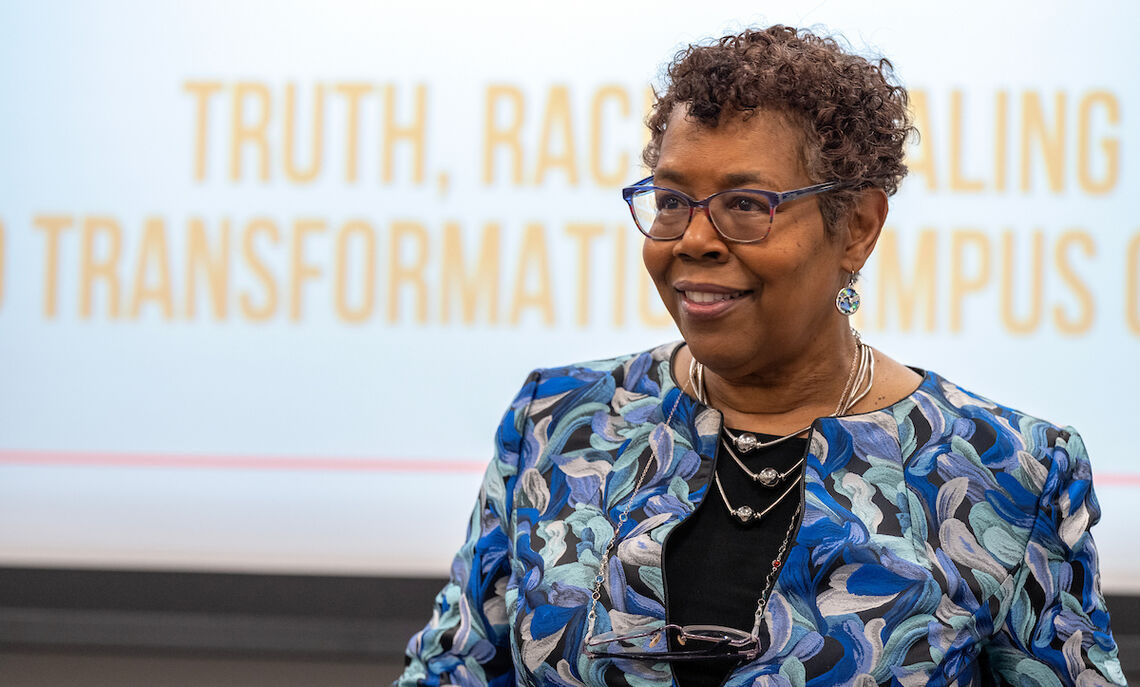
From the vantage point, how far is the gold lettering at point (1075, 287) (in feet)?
7.70

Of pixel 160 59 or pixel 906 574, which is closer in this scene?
pixel 906 574

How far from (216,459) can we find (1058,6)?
6.50 feet

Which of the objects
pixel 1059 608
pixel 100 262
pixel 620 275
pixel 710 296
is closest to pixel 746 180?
pixel 710 296

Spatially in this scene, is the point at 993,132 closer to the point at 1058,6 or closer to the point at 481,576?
the point at 1058,6

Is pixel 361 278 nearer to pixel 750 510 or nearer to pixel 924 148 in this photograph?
pixel 924 148

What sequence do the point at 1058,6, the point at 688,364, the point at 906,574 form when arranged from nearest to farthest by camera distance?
the point at 906,574, the point at 688,364, the point at 1058,6

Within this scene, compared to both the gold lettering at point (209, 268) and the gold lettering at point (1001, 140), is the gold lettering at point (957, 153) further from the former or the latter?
the gold lettering at point (209, 268)

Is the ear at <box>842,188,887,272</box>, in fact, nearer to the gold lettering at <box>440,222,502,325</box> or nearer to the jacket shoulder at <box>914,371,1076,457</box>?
the jacket shoulder at <box>914,371,1076,457</box>

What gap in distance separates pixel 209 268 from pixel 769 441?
1503 millimetres

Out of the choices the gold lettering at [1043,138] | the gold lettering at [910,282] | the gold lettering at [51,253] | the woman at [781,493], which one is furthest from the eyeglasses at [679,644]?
the gold lettering at [51,253]

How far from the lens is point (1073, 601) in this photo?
1251 mm

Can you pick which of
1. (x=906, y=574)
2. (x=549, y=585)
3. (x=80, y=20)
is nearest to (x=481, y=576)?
(x=549, y=585)

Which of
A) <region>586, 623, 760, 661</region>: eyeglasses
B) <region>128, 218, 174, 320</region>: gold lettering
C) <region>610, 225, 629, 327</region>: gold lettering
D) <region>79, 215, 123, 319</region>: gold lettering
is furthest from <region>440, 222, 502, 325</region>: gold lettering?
<region>586, 623, 760, 661</region>: eyeglasses

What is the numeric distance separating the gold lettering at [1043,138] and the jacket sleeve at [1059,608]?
125cm
